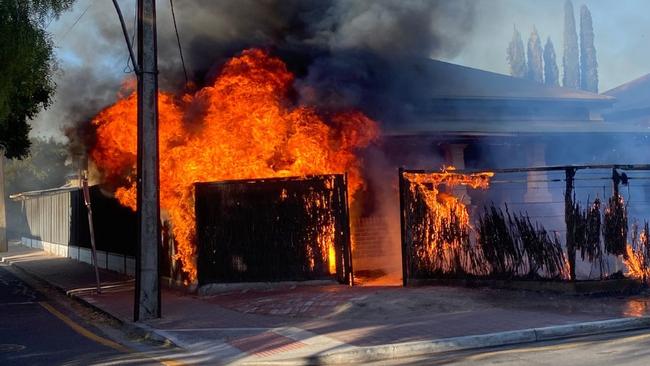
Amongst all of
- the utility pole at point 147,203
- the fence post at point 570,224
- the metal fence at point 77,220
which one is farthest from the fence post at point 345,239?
the metal fence at point 77,220

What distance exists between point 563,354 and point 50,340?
6.23m

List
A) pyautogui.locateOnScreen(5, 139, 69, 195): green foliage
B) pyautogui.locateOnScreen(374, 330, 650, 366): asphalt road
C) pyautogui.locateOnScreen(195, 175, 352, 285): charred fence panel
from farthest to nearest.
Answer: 1. pyautogui.locateOnScreen(5, 139, 69, 195): green foliage
2. pyautogui.locateOnScreen(195, 175, 352, 285): charred fence panel
3. pyautogui.locateOnScreen(374, 330, 650, 366): asphalt road

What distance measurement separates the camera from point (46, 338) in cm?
832

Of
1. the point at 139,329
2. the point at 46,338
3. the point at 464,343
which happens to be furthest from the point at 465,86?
the point at 46,338

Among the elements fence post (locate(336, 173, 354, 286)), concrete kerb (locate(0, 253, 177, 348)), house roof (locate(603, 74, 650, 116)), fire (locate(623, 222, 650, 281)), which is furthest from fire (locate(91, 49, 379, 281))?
house roof (locate(603, 74, 650, 116))

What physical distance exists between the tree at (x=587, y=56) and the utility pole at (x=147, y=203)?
5508cm

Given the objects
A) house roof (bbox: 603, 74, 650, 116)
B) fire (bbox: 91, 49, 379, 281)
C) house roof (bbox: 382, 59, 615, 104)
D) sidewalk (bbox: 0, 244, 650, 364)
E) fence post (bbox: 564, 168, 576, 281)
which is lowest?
sidewalk (bbox: 0, 244, 650, 364)

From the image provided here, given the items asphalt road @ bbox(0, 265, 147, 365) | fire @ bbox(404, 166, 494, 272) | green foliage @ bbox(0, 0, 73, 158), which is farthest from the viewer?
fire @ bbox(404, 166, 494, 272)

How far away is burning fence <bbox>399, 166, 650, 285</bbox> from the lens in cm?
957

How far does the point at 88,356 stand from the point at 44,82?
563 cm

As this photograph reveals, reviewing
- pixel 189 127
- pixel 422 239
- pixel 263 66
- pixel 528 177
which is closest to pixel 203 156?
pixel 189 127

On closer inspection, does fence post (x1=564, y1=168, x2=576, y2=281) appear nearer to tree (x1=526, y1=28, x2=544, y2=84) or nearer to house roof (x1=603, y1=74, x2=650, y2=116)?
house roof (x1=603, y1=74, x2=650, y2=116)

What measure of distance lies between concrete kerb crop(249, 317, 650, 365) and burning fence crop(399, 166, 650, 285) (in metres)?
1.86

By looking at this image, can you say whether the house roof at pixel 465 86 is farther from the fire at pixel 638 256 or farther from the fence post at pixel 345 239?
the fire at pixel 638 256
